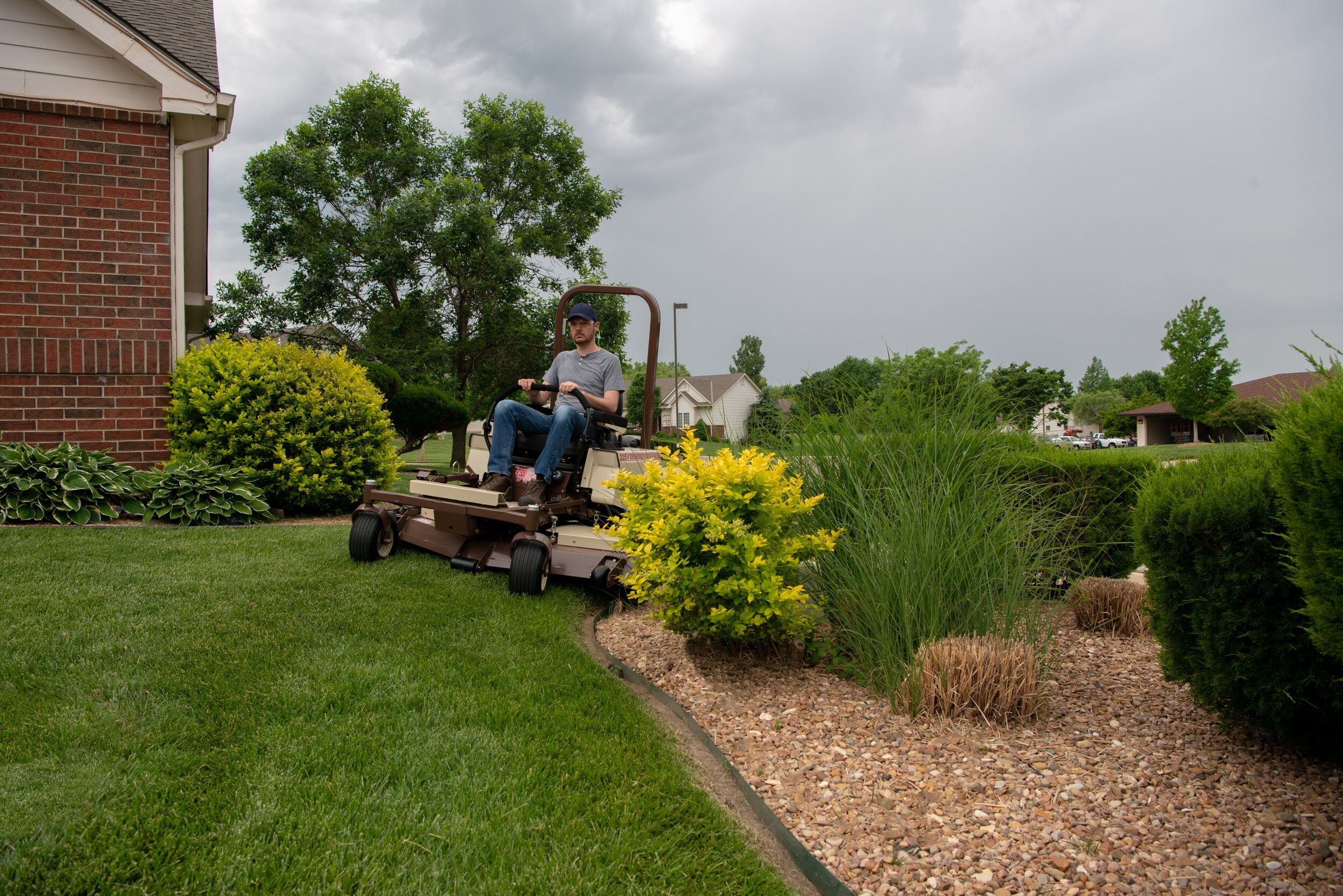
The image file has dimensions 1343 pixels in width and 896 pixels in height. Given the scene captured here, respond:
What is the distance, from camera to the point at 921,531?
320 centimetres

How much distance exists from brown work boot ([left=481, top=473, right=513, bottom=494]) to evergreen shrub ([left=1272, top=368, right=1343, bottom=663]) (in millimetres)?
3873

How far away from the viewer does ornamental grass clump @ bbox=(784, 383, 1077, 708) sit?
10.2 feet

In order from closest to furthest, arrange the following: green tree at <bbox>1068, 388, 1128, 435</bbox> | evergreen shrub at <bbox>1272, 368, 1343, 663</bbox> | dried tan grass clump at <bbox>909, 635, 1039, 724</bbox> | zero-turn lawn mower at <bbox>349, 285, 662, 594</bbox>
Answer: evergreen shrub at <bbox>1272, 368, 1343, 663</bbox> < dried tan grass clump at <bbox>909, 635, 1039, 724</bbox> < zero-turn lawn mower at <bbox>349, 285, 662, 594</bbox> < green tree at <bbox>1068, 388, 1128, 435</bbox>

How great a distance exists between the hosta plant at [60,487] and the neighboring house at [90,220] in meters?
0.63

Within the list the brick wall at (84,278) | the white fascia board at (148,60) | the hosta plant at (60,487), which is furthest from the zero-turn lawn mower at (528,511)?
the white fascia board at (148,60)

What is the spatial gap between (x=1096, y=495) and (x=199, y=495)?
664cm

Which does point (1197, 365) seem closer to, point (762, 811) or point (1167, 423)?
point (1167, 423)

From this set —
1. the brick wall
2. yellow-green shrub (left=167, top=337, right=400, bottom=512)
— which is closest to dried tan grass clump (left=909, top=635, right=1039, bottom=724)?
yellow-green shrub (left=167, top=337, right=400, bottom=512)

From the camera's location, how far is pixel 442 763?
7.84 ft

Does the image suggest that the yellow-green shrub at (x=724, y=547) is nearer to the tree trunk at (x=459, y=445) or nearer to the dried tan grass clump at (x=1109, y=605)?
the dried tan grass clump at (x=1109, y=605)

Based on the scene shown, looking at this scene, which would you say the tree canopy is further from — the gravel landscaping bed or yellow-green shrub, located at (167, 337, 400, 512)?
the gravel landscaping bed

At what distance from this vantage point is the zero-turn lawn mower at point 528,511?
4.52m

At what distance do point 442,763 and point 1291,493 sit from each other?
7.76 ft

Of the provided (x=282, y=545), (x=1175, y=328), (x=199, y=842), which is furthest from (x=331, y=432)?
(x=1175, y=328)
